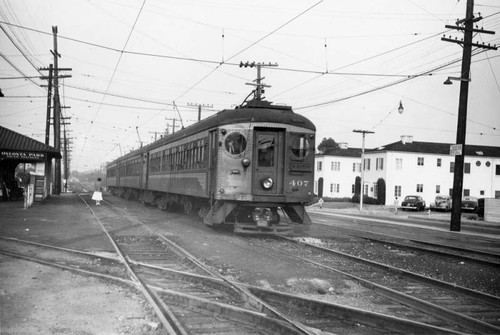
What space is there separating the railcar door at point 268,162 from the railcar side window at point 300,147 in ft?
1.10

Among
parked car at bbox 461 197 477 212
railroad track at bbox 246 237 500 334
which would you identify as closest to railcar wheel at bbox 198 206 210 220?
railroad track at bbox 246 237 500 334

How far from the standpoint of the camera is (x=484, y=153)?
5244cm

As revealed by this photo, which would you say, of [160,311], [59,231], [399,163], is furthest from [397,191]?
[160,311]

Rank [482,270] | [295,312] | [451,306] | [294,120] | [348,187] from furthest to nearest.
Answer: [348,187] < [294,120] < [482,270] < [451,306] < [295,312]

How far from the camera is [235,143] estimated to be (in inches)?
466

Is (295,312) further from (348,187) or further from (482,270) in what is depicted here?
(348,187)

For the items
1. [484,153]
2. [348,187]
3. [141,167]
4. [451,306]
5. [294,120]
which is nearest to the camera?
[451,306]

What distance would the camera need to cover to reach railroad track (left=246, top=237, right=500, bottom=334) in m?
5.10

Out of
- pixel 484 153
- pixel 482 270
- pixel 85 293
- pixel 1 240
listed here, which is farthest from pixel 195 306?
pixel 484 153

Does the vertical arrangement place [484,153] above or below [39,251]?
above

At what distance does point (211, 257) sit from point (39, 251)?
364 cm

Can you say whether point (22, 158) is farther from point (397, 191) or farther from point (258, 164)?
point (397, 191)

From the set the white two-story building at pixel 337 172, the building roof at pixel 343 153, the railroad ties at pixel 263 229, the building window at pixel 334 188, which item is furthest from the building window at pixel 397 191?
the railroad ties at pixel 263 229

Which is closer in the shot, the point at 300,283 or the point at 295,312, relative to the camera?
the point at 295,312
